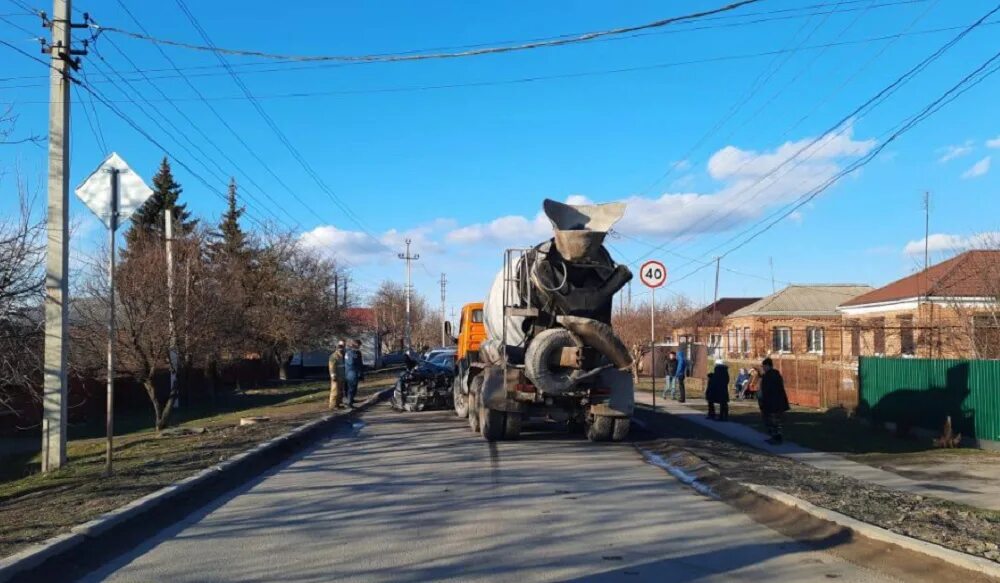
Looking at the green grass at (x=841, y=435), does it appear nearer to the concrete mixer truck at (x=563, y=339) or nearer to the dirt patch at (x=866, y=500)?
the dirt patch at (x=866, y=500)

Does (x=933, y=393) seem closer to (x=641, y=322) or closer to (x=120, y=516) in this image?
(x=120, y=516)

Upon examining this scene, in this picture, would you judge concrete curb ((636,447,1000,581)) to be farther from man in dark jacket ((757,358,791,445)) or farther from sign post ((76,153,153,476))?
sign post ((76,153,153,476))

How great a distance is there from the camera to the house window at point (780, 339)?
45.6 meters

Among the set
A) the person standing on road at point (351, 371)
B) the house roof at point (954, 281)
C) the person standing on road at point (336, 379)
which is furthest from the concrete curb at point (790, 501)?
the house roof at point (954, 281)

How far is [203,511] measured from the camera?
9352mm

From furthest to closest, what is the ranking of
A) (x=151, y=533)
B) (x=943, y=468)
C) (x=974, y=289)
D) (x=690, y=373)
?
(x=690, y=373) < (x=974, y=289) < (x=943, y=468) < (x=151, y=533)

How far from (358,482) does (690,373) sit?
28.8 meters

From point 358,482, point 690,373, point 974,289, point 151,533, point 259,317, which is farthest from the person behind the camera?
point 259,317

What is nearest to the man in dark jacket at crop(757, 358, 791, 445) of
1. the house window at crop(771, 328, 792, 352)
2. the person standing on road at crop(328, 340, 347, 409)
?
the person standing on road at crop(328, 340, 347, 409)

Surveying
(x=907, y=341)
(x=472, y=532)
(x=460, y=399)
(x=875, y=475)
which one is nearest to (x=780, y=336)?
(x=907, y=341)

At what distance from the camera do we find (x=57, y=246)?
14.2 meters

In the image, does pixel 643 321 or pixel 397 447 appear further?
pixel 643 321

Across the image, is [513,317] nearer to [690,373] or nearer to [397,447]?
[397,447]

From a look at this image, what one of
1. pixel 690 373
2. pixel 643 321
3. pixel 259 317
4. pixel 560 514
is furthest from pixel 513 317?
pixel 643 321
